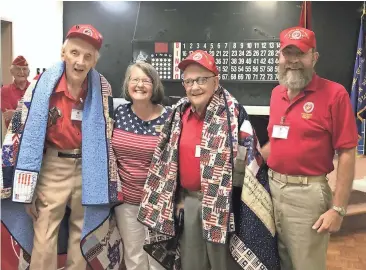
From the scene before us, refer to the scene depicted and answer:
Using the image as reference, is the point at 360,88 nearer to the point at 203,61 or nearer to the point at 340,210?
the point at 340,210

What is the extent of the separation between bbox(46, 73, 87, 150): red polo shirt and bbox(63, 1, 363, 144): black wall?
3044 mm

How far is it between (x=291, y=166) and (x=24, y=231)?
1321mm

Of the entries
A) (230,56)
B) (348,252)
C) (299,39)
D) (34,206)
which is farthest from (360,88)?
(34,206)

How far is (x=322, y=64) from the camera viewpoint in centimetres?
504

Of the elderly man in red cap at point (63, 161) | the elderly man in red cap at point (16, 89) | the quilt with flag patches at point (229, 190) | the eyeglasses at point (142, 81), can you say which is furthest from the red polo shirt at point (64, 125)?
the elderly man in red cap at point (16, 89)

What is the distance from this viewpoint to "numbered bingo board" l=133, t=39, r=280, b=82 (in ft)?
16.5

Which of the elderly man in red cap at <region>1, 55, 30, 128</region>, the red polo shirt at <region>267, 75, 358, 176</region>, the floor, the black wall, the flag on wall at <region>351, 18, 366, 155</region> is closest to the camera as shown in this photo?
the red polo shirt at <region>267, 75, 358, 176</region>

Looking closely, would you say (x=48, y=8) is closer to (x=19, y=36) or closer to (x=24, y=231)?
(x=19, y=36)

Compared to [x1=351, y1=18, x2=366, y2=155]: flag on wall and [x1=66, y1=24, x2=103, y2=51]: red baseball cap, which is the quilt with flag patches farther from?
[x1=351, y1=18, x2=366, y2=155]: flag on wall

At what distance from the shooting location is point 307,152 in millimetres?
1778

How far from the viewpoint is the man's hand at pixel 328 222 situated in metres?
1.76

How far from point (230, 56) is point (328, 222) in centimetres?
369

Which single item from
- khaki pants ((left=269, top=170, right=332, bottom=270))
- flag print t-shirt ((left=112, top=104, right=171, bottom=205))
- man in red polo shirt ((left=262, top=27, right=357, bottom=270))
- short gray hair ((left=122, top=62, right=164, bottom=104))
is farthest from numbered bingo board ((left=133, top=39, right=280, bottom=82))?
khaki pants ((left=269, top=170, right=332, bottom=270))

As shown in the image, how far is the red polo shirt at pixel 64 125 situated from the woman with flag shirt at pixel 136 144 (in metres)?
0.21
